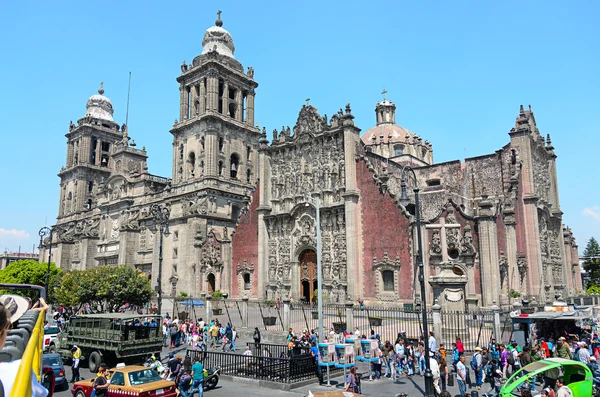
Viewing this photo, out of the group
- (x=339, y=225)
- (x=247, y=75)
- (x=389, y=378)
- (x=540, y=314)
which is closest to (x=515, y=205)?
(x=339, y=225)

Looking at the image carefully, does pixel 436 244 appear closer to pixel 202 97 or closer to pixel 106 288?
pixel 106 288

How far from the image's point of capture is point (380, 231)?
37.5 meters

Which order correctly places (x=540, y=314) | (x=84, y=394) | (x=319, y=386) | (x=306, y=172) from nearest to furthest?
(x=84, y=394), (x=319, y=386), (x=540, y=314), (x=306, y=172)

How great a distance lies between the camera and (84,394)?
14.4 meters

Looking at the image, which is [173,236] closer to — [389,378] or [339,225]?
[339,225]

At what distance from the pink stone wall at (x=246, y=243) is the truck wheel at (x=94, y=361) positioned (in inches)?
985

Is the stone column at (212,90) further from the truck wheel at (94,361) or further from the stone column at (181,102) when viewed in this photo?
the truck wheel at (94,361)

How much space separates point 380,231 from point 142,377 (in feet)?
87.2

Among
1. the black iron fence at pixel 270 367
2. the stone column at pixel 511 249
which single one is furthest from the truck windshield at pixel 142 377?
the stone column at pixel 511 249

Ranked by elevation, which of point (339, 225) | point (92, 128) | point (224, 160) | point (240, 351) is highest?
point (92, 128)

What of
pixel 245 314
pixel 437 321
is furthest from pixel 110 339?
pixel 437 321

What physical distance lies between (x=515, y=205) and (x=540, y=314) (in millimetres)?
18875

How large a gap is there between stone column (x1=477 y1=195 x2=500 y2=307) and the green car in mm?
21189

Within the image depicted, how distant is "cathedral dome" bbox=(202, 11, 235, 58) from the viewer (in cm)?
6019
